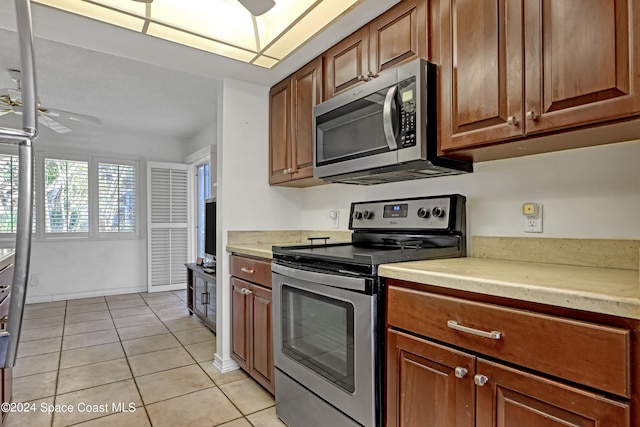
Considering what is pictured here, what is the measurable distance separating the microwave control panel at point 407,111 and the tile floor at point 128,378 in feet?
5.21

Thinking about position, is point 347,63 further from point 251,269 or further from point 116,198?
point 116,198

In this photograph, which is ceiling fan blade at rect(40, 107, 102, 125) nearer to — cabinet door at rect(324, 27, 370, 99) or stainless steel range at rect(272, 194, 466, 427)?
cabinet door at rect(324, 27, 370, 99)

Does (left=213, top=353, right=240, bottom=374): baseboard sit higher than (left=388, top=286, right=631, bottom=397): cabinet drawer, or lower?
lower

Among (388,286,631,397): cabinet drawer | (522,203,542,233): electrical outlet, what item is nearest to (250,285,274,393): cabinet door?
(388,286,631,397): cabinet drawer

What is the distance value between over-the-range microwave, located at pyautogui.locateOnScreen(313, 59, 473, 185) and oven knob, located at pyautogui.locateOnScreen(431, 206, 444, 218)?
0.18 meters

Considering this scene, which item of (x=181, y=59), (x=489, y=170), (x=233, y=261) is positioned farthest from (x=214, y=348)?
(x=489, y=170)

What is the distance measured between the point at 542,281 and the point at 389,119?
888 mm

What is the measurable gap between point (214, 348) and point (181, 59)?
2.21 m

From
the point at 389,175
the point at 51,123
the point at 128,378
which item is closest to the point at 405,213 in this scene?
the point at 389,175

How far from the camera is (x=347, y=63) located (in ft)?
6.53

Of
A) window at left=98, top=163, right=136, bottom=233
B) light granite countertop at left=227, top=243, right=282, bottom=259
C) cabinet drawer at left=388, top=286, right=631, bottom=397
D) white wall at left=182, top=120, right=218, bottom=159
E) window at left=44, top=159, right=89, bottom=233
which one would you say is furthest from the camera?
window at left=98, top=163, right=136, bottom=233

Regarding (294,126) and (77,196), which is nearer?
(294,126)

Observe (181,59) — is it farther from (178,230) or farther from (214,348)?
(178,230)

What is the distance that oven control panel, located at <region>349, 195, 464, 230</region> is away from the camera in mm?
1745
